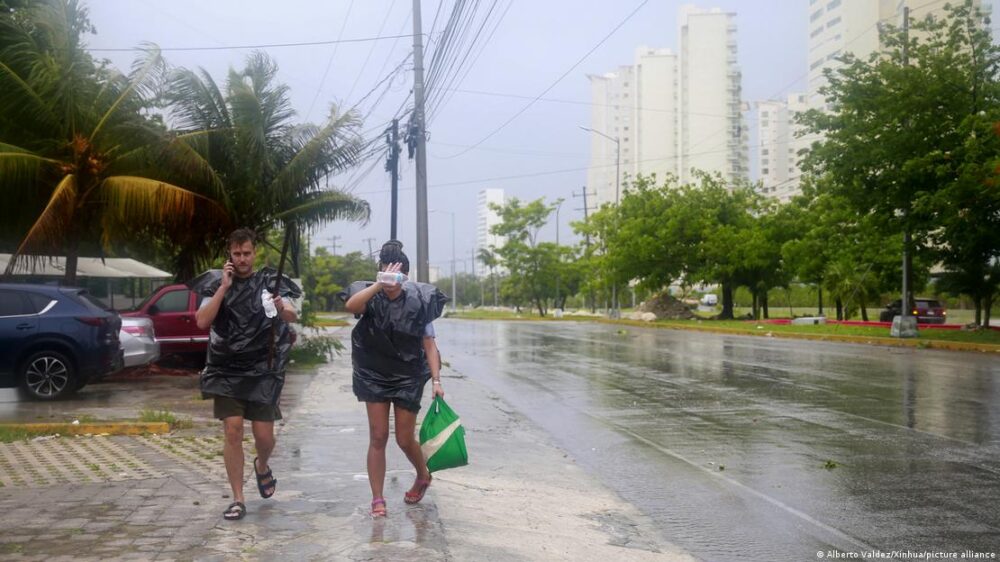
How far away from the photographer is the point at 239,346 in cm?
608

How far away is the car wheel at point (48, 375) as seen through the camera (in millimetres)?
12477

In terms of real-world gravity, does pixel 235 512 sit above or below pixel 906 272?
below

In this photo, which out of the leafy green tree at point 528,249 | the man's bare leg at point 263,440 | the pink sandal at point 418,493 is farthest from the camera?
the leafy green tree at point 528,249

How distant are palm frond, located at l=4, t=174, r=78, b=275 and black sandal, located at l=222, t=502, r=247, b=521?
34.1 feet

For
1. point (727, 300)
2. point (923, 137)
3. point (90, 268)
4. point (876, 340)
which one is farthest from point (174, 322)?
point (727, 300)

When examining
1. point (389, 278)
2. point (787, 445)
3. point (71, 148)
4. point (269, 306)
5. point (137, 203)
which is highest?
point (71, 148)

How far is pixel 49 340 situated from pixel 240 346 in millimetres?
7703

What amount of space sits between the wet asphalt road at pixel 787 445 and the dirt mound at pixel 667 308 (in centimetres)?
3650

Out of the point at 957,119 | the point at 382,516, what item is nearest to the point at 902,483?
the point at 382,516

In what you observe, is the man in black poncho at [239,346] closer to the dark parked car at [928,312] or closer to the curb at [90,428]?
the curb at [90,428]

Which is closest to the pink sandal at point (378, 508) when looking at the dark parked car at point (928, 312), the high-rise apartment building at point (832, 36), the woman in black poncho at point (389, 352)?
the woman in black poncho at point (389, 352)

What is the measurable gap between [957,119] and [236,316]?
2640cm

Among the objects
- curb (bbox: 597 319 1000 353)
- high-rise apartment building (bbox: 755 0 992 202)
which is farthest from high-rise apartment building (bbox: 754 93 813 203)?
curb (bbox: 597 319 1000 353)

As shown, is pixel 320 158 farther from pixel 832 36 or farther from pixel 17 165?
pixel 832 36
